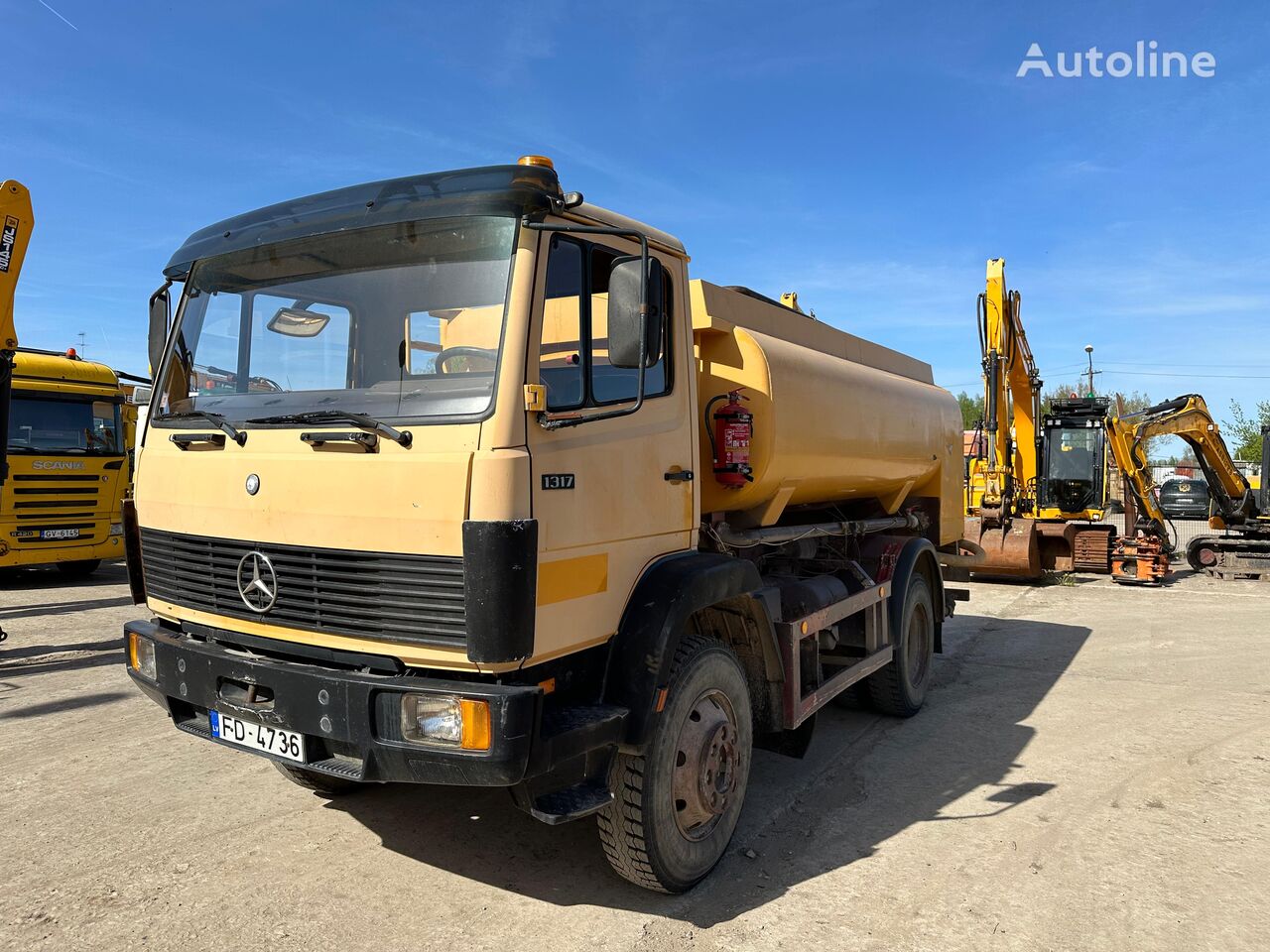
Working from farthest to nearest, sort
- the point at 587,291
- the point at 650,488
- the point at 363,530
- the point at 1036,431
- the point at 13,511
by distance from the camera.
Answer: the point at 1036,431
the point at 13,511
the point at 650,488
the point at 587,291
the point at 363,530

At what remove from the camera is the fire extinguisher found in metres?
3.90

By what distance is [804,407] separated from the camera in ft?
14.4

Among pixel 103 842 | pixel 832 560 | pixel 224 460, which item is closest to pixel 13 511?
pixel 103 842

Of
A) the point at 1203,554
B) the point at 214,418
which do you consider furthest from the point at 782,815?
the point at 1203,554

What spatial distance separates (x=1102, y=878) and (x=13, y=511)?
12062mm

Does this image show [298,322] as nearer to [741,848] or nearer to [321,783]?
[321,783]

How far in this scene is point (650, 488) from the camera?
3.43 meters

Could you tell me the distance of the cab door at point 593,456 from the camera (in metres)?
2.91

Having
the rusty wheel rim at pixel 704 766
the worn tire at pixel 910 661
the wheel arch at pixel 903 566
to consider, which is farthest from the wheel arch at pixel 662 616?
the worn tire at pixel 910 661

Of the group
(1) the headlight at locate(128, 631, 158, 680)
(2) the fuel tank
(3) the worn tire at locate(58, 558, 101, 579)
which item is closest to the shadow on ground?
(1) the headlight at locate(128, 631, 158, 680)

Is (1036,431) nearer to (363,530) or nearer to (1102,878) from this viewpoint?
(1102,878)

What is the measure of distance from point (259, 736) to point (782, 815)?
8.21 ft

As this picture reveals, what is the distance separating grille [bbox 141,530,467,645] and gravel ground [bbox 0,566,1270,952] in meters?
1.13

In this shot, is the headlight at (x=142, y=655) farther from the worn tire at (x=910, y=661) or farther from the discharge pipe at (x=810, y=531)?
the worn tire at (x=910, y=661)
